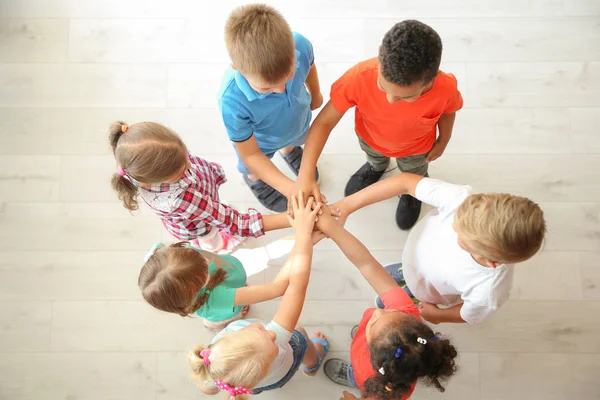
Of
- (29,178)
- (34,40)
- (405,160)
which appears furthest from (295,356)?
(34,40)

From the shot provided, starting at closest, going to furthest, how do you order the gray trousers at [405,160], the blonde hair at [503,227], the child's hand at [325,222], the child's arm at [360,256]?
the blonde hair at [503,227] < the child's arm at [360,256] < the child's hand at [325,222] < the gray trousers at [405,160]

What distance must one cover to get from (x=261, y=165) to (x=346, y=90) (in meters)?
0.41

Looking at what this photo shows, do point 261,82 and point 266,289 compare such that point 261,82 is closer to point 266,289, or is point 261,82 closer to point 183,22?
point 266,289

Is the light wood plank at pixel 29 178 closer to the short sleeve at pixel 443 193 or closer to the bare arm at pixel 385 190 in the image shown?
the bare arm at pixel 385 190

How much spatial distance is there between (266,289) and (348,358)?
23.9 inches

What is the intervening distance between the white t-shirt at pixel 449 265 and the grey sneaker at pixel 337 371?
54 cm

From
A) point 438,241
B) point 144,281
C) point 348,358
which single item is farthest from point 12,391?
point 438,241

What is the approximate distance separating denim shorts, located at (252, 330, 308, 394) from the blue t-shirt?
720 millimetres

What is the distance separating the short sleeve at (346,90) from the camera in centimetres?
139

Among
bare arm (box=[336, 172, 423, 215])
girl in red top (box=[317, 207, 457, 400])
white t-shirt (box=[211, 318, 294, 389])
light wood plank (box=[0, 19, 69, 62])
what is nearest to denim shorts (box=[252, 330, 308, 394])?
white t-shirt (box=[211, 318, 294, 389])

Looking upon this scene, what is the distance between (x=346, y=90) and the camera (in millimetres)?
1423

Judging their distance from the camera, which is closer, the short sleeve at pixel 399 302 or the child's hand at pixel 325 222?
the short sleeve at pixel 399 302

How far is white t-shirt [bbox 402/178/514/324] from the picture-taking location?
129cm

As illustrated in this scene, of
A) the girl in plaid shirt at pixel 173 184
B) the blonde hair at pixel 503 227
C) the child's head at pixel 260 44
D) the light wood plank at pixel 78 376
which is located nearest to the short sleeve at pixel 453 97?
the blonde hair at pixel 503 227
